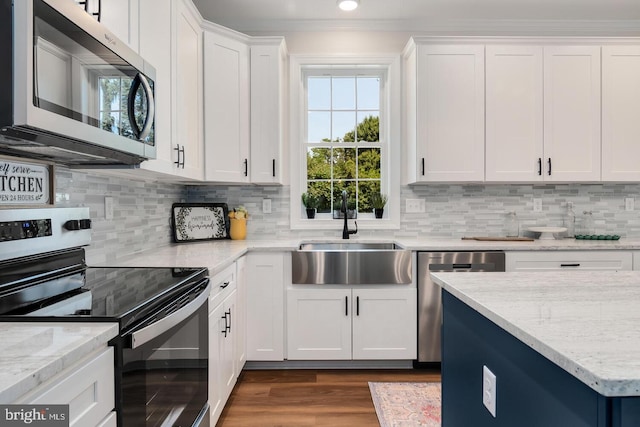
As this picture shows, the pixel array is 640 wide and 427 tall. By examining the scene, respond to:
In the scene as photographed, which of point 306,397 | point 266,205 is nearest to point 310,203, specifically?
point 266,205

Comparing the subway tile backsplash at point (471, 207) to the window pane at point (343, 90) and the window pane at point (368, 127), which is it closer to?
the window pane at point (368, 127)

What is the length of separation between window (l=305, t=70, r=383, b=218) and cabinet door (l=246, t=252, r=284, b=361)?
861 mm

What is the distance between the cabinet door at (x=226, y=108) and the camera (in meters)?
2.75

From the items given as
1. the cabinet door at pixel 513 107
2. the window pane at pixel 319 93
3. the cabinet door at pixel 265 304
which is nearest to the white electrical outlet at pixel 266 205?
the cabinet door at pixel 265 304

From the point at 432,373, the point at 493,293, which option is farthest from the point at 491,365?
the point at 432,373

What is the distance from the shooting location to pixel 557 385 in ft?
2.55

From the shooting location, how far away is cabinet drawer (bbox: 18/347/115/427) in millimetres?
730

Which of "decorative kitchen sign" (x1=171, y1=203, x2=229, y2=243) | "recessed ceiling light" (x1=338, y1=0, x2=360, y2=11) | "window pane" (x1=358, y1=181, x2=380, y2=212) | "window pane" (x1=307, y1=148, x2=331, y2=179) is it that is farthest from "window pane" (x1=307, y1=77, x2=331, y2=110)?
"decorative kitchen sign" (x1=171, y1=203, x2=229, y2=243)

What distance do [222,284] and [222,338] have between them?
28 centimetres

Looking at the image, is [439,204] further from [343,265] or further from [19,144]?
[19,144]

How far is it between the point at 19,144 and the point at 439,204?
2.85 m

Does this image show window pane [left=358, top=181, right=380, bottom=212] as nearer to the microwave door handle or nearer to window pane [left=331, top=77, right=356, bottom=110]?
window pane [left=331, top=77, right=356, bottom=110]

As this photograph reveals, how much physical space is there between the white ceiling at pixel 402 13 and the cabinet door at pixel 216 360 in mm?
2289

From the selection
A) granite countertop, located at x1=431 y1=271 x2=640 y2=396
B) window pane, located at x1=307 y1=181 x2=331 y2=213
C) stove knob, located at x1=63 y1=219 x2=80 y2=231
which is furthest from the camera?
window pane, located at x1=307 y1=181 x2=331 y2=213
